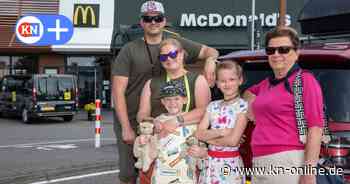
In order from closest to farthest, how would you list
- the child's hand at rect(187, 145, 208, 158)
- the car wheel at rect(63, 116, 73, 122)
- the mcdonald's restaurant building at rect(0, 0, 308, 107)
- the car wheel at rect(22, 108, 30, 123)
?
1. the child's hand at rect(187, 145, 208, 158)
2. the car wheel at rect(22, 108, 30, 123)
3. the car wheel at rect(63, 116, 73, 122)
4. the mcdonald's restaurant building at rect(0, 0, 308, 107)

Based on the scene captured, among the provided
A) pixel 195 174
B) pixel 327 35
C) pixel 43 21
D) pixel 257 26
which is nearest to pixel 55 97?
pixel 43 21

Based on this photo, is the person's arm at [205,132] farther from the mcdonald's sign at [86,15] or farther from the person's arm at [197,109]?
the mcdonald's sign at [86,15]

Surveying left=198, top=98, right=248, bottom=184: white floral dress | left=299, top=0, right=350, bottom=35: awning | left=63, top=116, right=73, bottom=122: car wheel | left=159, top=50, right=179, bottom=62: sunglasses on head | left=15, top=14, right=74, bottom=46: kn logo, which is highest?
left=15, top=14, right=74, bottom=46: kn logo

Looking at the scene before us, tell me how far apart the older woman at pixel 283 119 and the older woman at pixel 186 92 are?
0.48m

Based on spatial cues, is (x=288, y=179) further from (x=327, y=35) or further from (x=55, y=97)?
(x=55, y=97)

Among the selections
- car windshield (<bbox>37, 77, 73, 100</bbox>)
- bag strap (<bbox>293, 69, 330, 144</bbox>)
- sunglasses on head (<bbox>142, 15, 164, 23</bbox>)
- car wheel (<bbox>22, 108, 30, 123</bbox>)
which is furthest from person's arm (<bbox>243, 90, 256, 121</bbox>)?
car wheel (<bbox>22, 108, 30, 123</bbox>)

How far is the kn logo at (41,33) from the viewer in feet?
87.9

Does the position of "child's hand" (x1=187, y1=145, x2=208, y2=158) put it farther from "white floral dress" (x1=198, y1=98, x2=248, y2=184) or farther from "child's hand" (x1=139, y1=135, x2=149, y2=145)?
"child's hand" (x1=139, y1=135, x2=149, y2=145)

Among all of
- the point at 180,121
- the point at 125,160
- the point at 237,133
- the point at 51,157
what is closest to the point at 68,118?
the point at 51,157

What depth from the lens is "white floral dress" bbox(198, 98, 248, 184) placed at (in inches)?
137

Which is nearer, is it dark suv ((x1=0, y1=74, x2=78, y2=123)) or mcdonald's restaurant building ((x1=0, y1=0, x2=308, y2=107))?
dark suv ((x1=0, y1=74, x2=78, y2=123))

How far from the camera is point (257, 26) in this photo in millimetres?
13984

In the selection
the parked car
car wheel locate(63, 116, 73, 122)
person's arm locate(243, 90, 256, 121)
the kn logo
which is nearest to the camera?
the parked car

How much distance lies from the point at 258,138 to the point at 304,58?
28.1 inches
